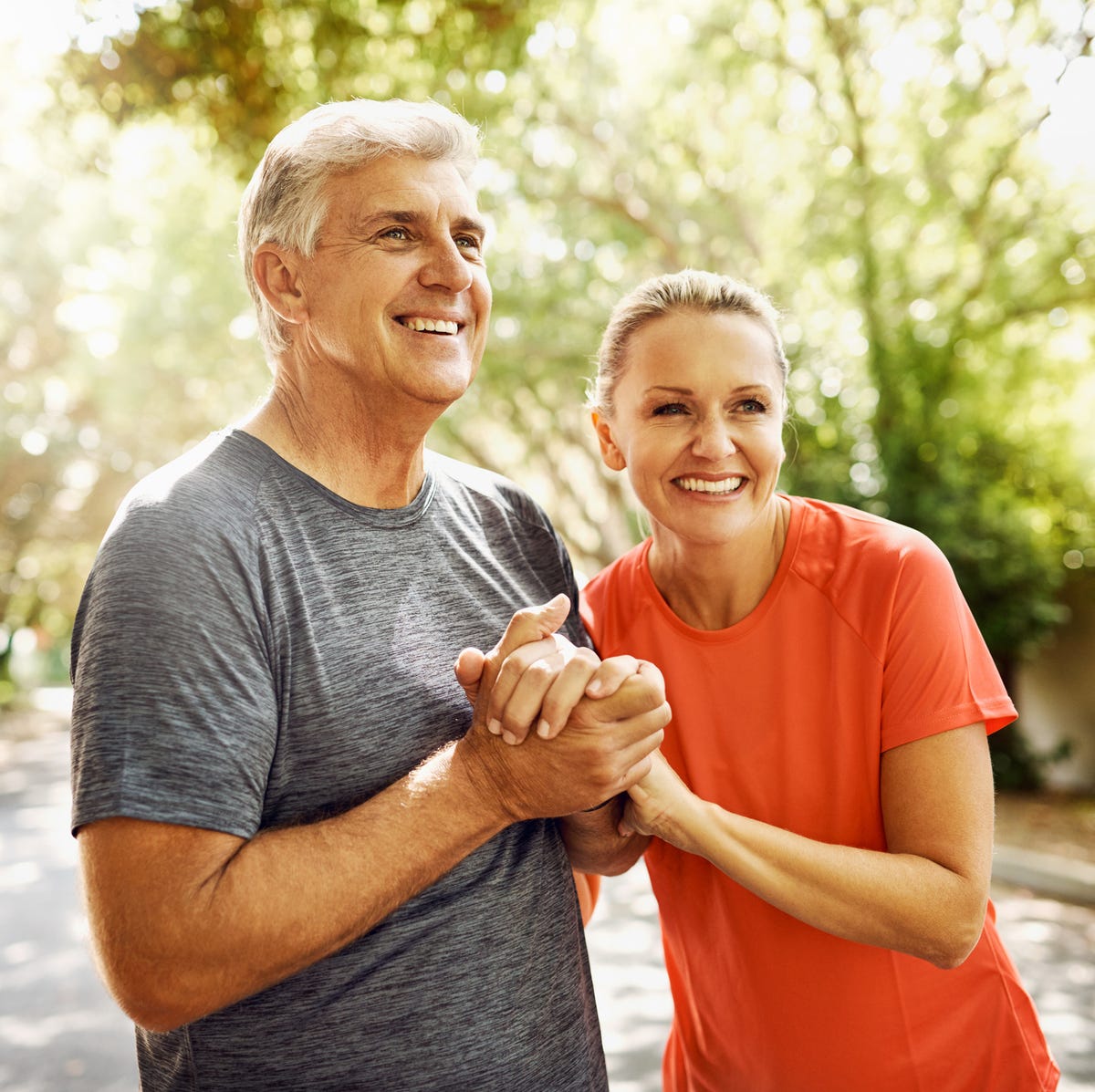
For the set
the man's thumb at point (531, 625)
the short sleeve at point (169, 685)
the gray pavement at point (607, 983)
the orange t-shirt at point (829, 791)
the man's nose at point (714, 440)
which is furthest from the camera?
the gray pavement at point (607, 983)

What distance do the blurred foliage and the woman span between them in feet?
17.7

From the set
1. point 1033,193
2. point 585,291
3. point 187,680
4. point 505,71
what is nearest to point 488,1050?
point 187,680

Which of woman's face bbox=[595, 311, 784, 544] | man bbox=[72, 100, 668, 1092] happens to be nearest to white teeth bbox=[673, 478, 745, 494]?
woman's face bbox=[595, 311, 784, 544]

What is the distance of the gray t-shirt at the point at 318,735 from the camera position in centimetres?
148

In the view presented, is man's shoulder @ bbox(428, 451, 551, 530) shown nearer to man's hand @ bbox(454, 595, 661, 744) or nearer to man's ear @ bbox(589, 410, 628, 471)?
man's ear @ bbox(589, 410, 628, 471)

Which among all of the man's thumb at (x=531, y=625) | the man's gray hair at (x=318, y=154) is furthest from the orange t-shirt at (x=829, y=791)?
the man's gray hair at (x=318, y=154)

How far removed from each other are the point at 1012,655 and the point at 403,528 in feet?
35.7

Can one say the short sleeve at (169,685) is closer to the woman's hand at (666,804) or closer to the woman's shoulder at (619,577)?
the woman's hand at (666,804)

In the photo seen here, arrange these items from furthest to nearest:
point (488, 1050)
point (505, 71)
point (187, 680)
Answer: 1. point (505, 71)
2. point (488, 1050)
3. point (187, 680)

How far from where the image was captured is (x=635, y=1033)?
18.6 ft

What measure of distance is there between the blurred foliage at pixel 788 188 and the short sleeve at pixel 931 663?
5960mm

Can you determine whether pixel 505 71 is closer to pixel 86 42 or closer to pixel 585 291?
pixel 86 42

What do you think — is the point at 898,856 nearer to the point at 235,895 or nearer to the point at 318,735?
the point at 318,735

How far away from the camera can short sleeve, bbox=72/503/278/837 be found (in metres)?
1.44
